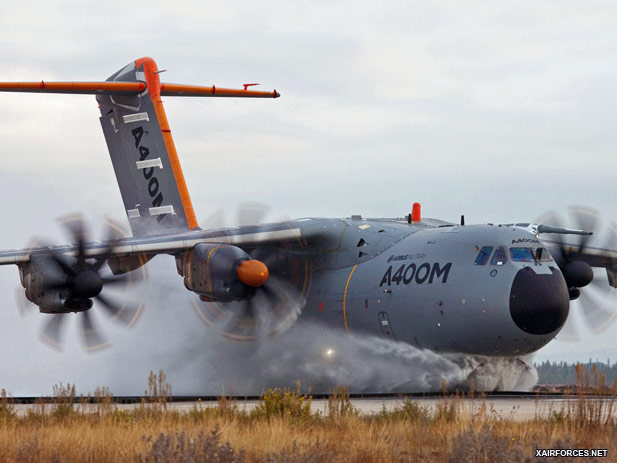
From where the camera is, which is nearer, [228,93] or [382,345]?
[382,345]

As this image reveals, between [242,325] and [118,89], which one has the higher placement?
[118,89]

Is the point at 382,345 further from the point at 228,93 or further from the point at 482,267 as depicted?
the point at 228,93

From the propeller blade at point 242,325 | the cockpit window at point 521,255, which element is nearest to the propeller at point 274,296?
the propeller blade at point 242,325

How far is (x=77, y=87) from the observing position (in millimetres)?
23297

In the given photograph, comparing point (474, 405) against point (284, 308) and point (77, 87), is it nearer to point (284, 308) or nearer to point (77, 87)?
point (284, 308)

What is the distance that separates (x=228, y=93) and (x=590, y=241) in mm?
10237

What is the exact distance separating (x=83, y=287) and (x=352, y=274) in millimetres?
5447

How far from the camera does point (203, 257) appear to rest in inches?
767

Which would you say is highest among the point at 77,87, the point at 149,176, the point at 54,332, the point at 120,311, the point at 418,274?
the point at 77,87

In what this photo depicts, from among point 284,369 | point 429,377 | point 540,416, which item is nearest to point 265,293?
point 284,369

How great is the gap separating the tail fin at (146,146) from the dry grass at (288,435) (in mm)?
12414

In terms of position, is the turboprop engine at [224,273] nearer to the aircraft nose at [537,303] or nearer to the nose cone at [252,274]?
the nose cone at [252,274]

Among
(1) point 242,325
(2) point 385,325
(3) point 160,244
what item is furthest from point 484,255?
(3) point 160,244

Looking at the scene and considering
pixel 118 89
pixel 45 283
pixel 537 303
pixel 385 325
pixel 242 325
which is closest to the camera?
pixel 537 303
